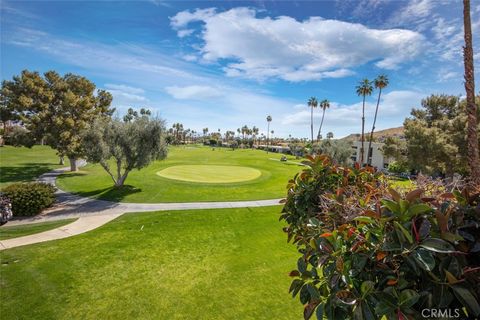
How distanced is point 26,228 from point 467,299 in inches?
705

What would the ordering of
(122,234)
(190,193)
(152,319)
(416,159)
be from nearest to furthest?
(152,319) < (122,234) < (190,193) < (416,159)

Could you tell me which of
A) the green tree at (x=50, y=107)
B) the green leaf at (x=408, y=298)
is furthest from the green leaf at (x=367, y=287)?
the green tree at (x=50, y=107)

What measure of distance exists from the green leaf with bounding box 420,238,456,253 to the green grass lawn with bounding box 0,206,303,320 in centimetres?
670

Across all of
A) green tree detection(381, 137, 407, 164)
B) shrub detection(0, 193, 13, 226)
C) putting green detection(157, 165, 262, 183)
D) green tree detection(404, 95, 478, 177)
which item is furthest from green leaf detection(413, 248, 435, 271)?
green tree detection(381, 137, 407, 164)

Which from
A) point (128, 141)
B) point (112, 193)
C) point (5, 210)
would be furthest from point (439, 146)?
point (5, 210)

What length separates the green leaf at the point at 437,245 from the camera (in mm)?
1841

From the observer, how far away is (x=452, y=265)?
1.90 metres

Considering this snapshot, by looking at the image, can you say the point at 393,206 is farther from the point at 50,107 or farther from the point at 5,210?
the point at 50,107

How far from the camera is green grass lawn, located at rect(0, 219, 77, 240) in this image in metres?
12.9

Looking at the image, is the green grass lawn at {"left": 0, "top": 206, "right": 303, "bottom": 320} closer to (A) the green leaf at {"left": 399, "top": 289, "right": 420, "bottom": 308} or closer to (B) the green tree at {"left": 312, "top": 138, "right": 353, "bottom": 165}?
(A) the green leaf at {"left": 399, "top": 289, "right": 420, "bottom": 308}

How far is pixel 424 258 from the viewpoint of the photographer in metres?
1.89

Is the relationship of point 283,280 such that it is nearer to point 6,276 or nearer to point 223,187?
point 6,276

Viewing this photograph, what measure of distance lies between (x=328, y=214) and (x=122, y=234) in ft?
42.8

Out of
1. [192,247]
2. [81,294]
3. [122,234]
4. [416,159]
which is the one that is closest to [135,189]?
[122,234]
